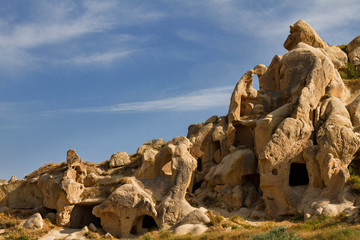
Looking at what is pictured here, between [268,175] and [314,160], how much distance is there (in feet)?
8.85

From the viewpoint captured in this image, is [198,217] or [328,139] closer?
[198,217]

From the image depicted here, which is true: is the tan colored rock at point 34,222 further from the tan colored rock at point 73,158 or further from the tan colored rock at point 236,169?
the tan colored rock at point 236,169

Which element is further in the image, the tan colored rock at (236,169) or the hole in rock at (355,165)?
the tan colored rock at (236,169)

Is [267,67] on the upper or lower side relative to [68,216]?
upper

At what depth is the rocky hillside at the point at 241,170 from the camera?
34.1 m

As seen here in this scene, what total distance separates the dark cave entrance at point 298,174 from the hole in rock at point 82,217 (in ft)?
39.6

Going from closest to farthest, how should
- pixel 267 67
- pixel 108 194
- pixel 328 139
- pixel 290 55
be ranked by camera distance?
pixel 328 139
pixel 108 194
pixel 290 55
pixel 267 67

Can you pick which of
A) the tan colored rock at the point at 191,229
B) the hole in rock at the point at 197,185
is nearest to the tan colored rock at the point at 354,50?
the hole in rock at the point at 197,185

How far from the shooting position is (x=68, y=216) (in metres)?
36.2

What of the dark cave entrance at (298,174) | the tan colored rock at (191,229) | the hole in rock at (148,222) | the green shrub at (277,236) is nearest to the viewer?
the green shrub at (277,236)

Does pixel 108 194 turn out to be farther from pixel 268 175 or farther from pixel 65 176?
pixel 268 175

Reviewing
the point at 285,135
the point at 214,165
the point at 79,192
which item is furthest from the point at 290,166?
the point at 79,192

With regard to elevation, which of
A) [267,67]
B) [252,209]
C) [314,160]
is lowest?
[252,209]

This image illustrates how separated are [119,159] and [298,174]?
38.6ft
